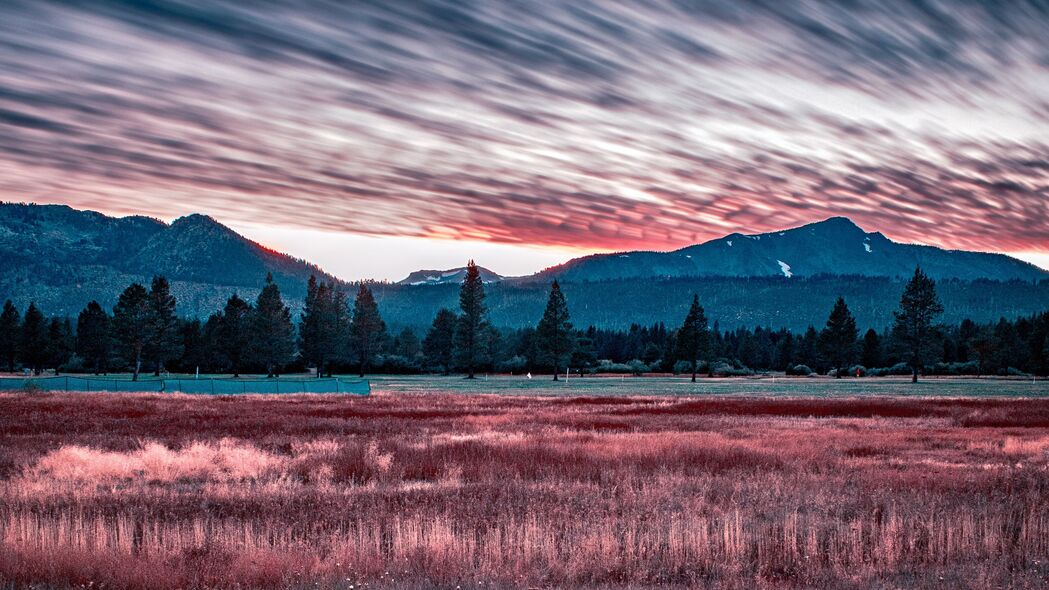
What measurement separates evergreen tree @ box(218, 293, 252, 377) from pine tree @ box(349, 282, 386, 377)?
585 inches

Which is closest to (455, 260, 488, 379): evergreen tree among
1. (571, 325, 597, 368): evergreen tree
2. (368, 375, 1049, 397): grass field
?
(571, 325, 597, 368): evergreen tree

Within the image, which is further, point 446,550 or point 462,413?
point 462,413

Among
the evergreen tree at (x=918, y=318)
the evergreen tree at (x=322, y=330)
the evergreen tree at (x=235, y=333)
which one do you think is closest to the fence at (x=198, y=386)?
the evergreen tree at (x=235, y=333)

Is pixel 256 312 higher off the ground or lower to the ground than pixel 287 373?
higher

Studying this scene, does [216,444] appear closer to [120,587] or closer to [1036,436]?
[120,587]

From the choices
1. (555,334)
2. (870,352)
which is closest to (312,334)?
(555,334)

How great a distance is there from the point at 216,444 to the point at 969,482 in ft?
65.7

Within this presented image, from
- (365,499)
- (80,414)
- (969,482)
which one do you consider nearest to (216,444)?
(365,499)

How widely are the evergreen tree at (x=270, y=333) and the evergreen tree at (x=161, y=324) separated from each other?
397 inches

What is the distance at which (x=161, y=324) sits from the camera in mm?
103625

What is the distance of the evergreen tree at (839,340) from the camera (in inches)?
4488

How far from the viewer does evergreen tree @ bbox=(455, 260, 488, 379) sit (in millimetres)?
113062

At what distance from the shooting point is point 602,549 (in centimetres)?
1074

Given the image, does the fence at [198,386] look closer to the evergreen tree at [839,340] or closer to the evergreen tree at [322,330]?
the evergreen tree at [322,330]
